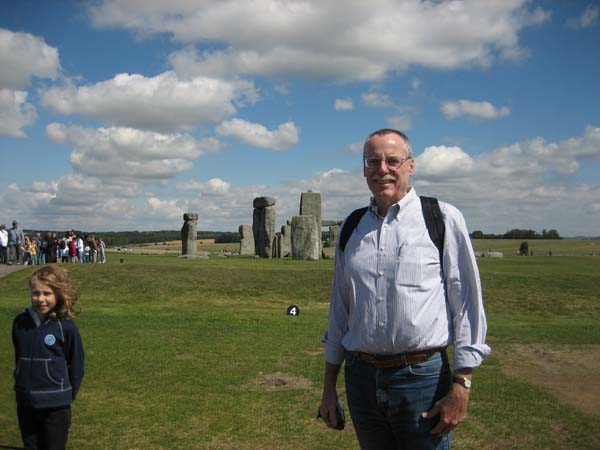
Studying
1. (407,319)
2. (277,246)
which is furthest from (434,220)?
(277,246)

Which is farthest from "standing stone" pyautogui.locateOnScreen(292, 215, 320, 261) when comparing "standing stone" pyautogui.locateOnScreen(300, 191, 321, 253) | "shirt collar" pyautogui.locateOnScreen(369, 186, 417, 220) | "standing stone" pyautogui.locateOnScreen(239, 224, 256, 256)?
"shirt collar" pyautogui.locateOnScreen(369, 186, 417, 220)

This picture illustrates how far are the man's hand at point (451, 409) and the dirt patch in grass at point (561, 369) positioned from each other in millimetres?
5566

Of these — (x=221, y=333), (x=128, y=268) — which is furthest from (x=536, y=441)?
(x=128, y=268)

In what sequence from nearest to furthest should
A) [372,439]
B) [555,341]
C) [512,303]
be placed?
[372,439]
[555,341]
[512,303]

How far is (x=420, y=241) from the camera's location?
325cm

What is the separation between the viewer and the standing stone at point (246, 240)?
43.2 meters

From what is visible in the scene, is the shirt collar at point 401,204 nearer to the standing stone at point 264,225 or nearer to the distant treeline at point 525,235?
the standing stone at point 264,225

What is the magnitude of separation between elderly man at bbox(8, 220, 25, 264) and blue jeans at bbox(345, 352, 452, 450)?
24868mm

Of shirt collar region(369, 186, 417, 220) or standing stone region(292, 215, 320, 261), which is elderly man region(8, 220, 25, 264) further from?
shirt collar region(369, 186, 417, 220)

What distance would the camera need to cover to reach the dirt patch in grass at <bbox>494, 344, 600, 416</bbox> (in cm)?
851

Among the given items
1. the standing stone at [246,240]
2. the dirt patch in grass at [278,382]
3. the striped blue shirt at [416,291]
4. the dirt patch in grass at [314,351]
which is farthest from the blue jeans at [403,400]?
the standing stone at [246,240]

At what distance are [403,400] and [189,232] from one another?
34517mm

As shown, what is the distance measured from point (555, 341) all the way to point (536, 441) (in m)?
6.60

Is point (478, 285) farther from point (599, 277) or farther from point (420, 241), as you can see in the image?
point (599, 277)
